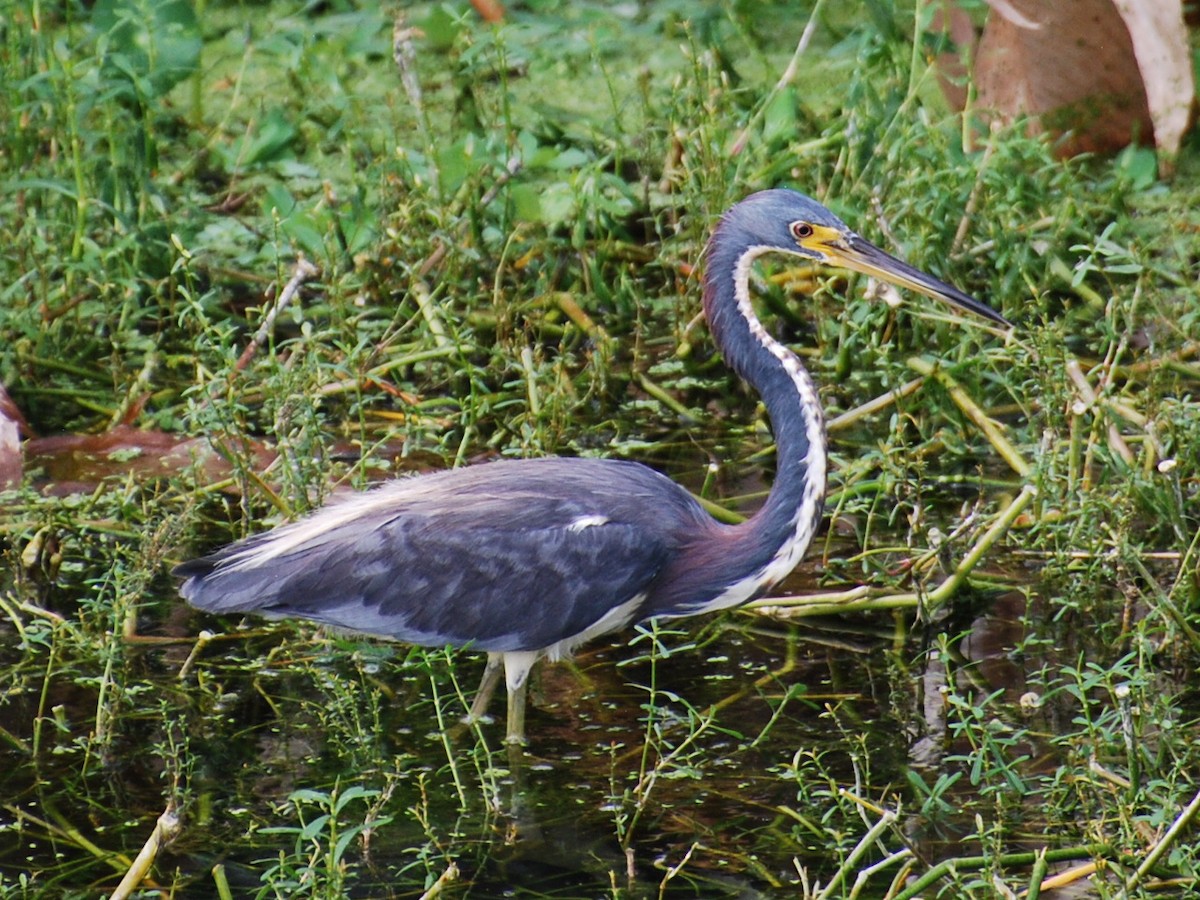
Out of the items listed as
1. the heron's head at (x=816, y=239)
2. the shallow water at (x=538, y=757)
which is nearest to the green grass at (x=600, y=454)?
the shallow water at (x=538, y=757)

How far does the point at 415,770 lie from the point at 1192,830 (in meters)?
1.67

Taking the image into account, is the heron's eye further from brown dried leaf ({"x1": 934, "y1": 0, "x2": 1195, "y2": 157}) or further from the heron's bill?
brown dried leaf ({"x1": 934, "y1": 0, "x2": 1195, "y2": 157})

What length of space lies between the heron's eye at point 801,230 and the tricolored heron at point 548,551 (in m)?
0.02

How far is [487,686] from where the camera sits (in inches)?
179

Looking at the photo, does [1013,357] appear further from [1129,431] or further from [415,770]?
[415,770]

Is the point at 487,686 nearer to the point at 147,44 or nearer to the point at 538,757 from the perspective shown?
the point at 538,757

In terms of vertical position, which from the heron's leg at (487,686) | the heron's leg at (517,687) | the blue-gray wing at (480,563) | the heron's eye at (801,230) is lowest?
the heron's leg at (487,686)

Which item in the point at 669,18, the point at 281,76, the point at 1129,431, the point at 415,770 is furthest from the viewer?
the point at 281,76

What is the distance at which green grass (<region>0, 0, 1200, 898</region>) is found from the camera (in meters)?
3.85

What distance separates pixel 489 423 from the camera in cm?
588

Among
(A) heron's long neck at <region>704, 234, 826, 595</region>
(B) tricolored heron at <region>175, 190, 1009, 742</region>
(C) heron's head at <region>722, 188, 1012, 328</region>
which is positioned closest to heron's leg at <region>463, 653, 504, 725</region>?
(B) tricolored heron at <region>175, 190, 1009, 742</region>

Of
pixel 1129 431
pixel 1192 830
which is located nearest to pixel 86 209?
pixel 1129 431

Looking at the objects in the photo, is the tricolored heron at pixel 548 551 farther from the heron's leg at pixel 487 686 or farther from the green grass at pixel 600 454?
the green grass at pixel 600 454

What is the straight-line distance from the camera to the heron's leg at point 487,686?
452cm
